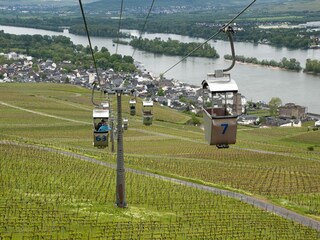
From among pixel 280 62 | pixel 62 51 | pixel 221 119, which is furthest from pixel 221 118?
pixel 62 51

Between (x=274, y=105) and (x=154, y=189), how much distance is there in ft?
170

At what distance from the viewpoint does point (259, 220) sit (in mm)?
17297

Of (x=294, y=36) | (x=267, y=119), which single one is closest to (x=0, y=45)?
(x=294, y=36)

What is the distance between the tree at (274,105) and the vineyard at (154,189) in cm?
2666

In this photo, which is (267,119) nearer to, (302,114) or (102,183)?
(302,114)

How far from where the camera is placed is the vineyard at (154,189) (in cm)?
1406

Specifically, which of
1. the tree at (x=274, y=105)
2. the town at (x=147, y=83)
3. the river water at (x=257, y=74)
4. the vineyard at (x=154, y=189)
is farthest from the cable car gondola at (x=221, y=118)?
the river water at (x=257, y=74)

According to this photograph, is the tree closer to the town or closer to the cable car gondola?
the town

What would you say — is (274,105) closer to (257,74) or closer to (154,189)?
(257,74)

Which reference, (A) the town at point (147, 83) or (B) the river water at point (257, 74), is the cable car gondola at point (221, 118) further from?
(B) the river water at point (257, 74)

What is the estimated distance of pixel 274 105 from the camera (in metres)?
69.9

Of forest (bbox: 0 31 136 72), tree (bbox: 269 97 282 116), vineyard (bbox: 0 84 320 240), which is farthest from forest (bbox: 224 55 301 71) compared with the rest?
vineyard (bbox: 0 84 320 240)

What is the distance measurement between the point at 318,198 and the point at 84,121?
1160 inches

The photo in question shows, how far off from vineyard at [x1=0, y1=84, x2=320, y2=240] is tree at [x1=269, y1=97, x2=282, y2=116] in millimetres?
26659
